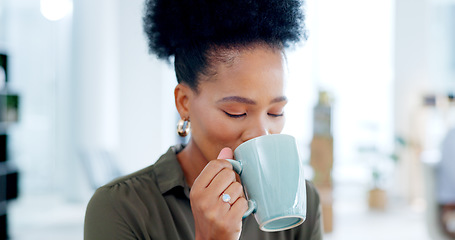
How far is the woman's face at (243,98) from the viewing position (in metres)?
0.87

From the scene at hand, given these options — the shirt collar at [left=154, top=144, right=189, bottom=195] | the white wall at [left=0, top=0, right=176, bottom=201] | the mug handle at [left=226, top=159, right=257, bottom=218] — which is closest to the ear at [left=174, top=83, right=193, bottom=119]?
the shirt collar at [left=154, top=144, right=189, bottom=195]

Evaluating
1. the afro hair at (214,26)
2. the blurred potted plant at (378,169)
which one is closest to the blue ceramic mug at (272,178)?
the afro hair at (214,26)

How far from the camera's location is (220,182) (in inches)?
29.2

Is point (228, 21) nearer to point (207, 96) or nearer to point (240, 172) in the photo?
point (207, 96)

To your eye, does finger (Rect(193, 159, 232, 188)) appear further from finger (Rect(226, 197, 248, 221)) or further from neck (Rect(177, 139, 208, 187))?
neck (Rect(177, 139, 208, 187))

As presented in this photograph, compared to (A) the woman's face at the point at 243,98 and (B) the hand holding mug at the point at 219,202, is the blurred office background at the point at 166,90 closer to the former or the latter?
(A) the woman's face at the point at 243,98

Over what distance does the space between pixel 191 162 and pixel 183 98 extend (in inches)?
6.1

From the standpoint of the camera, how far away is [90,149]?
663cm

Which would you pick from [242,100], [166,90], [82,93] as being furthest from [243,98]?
[166,90]

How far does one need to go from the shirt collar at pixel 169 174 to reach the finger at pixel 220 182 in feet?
0.82

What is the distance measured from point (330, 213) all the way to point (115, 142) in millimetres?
4296

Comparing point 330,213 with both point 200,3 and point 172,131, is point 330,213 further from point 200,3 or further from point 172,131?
point 172,131

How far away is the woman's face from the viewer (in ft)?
2.86

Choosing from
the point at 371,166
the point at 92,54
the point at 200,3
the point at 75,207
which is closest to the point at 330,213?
the point at 371,166
